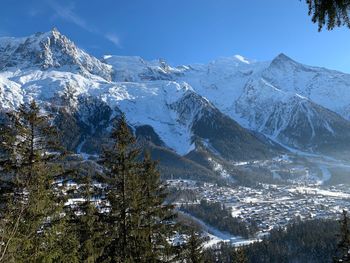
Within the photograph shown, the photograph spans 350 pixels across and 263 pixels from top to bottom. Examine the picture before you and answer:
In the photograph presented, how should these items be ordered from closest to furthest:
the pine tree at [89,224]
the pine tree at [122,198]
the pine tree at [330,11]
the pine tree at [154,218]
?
1. the pine tree at [330,11]
2. the pine tree at [89,224]
3. the pine tree at [122,198]
4. the pine tree at [154,218]

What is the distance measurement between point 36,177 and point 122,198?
5.69 m

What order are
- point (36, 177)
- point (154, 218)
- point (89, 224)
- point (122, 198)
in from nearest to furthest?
point (36, 177), point (122, 198), point (89, 224), point (154, 218)

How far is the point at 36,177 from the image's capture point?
20.7m

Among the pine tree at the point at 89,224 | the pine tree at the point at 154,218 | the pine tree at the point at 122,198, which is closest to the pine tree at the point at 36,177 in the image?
the pine tree at the point at 89,224

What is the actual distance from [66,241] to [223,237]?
17432 cm

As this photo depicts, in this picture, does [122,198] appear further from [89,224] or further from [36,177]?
[36,177]

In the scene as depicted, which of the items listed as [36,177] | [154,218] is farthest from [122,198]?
[36,177]

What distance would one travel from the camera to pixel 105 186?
86.2 ft

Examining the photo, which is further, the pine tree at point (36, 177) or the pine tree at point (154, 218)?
the pine tree at point (154, 218)

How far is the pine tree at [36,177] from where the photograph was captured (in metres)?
15.4

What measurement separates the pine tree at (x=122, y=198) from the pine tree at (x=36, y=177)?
2.98 m

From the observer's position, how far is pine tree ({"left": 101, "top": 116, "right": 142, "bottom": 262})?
24531 millimetres

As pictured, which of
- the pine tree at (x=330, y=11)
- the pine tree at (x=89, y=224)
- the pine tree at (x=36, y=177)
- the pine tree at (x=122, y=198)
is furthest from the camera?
the pine tree at (x=122, y=198)

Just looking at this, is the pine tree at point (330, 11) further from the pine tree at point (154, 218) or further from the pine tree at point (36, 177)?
the pine tree at point (154, 218)
